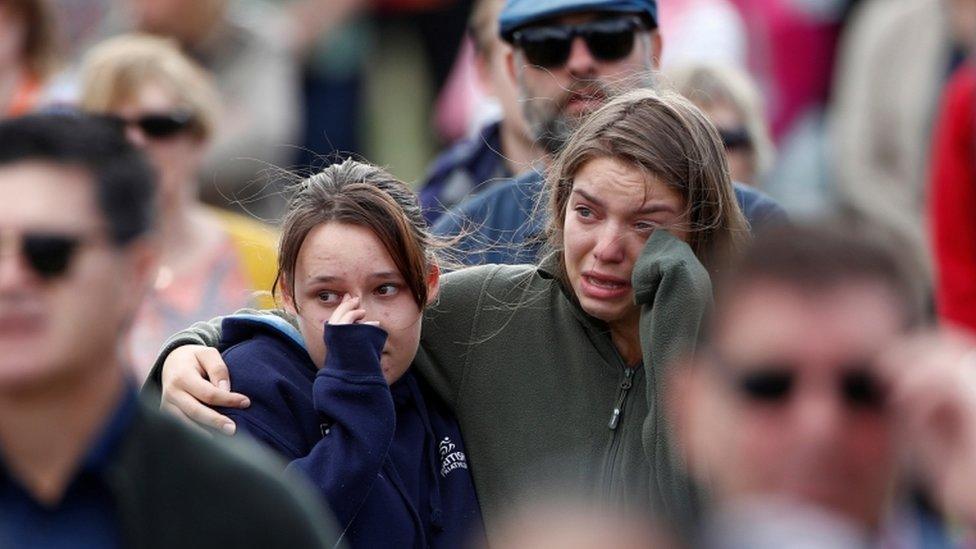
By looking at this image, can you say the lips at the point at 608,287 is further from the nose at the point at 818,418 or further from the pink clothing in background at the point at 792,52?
the pink clothing in background at the point at 792,52

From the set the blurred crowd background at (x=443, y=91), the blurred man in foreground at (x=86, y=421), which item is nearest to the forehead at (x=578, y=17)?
the blurred crowd background at (x=443, y=91)

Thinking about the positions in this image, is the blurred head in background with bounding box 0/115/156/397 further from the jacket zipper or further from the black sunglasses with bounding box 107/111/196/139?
the black sunglasses with bounding box 107/111/196/139

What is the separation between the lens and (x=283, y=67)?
9273 millimetres

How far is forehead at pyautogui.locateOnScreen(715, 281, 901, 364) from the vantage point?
2.47 metres

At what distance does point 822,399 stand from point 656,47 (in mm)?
3715

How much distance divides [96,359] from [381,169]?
1.68m

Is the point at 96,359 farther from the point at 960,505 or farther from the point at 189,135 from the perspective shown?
the point at 189,135

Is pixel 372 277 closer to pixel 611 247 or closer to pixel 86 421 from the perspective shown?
pixel 611 247

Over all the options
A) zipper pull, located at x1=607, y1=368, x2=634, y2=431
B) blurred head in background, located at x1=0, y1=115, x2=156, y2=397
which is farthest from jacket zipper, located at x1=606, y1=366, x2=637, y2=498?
blurred head in background, located at x1=0, y1=115, x2=156, y2=397

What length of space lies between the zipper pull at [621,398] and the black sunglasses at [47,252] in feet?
5.48

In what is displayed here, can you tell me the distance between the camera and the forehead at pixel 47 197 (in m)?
3.03

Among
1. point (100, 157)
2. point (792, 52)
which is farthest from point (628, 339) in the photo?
point (792, 52)

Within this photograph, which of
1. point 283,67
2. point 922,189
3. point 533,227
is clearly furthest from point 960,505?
point 283,67

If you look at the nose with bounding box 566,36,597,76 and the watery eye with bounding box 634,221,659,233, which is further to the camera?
the nose with bounding box 566,36,597,76
